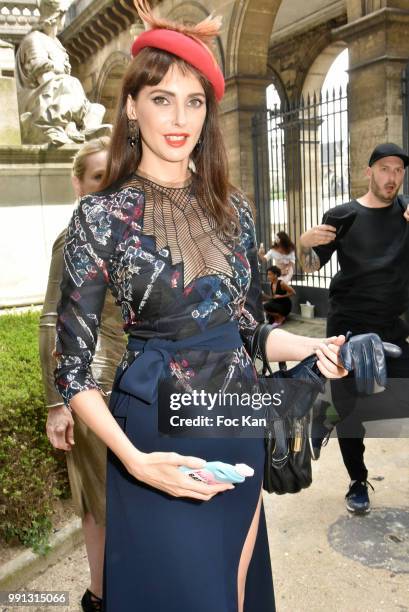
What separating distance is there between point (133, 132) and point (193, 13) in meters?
12.4

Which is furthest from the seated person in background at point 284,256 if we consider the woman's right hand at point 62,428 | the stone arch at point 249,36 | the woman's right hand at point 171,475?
the woman's right hand at point 171,475

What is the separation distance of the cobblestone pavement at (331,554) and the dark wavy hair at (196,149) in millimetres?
2010

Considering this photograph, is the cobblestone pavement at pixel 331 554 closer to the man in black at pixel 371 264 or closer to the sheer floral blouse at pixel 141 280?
the man in black at pixel 371 264

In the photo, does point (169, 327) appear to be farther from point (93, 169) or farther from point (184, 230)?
point (93, 169)

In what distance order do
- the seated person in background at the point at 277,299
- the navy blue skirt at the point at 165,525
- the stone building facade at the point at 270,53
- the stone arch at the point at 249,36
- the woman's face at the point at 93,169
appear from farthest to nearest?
the stone arch at the point at 249,36, the seated person in background at the point at 277,299, the stone building facade at the point at 270,53, the woman's face at the point at 93,169, the navy blue skirt at the point at 165,525

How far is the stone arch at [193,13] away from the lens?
11.7m

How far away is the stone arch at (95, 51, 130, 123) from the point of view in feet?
63.4

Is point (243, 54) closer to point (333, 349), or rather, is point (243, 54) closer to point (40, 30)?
point (40, 30)

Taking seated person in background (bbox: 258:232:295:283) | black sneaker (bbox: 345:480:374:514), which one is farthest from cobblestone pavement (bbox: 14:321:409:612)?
seated person in background (bbox: 258:232:295:283)

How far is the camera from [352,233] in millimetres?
3533

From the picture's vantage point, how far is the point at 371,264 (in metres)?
3.47

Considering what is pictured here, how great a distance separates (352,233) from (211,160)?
2.01 m

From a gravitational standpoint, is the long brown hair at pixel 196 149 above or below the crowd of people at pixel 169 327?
above

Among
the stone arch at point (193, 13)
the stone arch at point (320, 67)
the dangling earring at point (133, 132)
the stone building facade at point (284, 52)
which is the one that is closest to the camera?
the dangling earring at point (133, 132)
